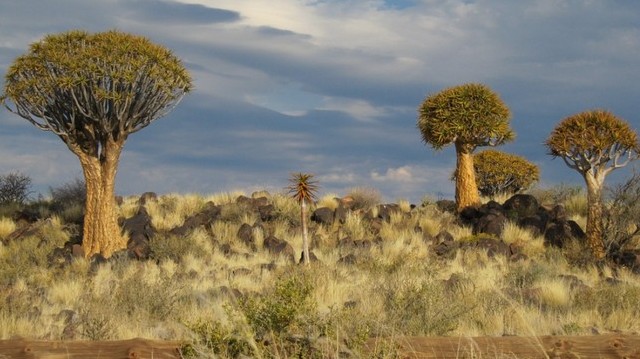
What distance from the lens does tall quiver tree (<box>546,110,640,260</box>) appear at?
1980cm

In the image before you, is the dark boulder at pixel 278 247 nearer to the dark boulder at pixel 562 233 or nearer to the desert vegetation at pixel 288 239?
the desert vegetation at pixel 288 239

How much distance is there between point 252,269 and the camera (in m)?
18.0

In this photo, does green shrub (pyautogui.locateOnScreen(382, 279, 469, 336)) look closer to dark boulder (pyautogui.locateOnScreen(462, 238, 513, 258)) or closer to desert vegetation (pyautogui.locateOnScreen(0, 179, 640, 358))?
desert vegetation (pyautogui.locateOnScreen(0, 179, 640, 358))

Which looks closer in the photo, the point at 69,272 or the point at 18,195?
the point at 69,272

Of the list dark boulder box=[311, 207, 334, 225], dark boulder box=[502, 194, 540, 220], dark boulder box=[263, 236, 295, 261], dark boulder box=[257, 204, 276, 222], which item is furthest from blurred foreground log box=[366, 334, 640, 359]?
dark boulder box=[257, 204, 276, 222]

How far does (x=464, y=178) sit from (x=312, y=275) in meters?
11.5

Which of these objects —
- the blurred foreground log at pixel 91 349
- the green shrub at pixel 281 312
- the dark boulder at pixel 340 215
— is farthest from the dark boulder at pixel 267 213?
the blurred foreground log at pixel 91 349

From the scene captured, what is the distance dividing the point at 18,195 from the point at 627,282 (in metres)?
21.7

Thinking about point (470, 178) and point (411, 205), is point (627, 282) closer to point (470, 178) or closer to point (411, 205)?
point (470, 178)

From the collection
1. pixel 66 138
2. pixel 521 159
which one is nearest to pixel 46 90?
pixel 66 138

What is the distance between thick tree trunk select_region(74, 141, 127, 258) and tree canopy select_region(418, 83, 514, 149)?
30.3 feet

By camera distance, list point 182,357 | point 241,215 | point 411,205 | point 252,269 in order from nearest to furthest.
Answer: point 182,357
point 252,269
point 241,215
point 411,205

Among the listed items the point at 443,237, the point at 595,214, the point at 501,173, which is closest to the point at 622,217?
the point at 595,214

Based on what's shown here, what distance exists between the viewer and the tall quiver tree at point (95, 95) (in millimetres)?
20422
